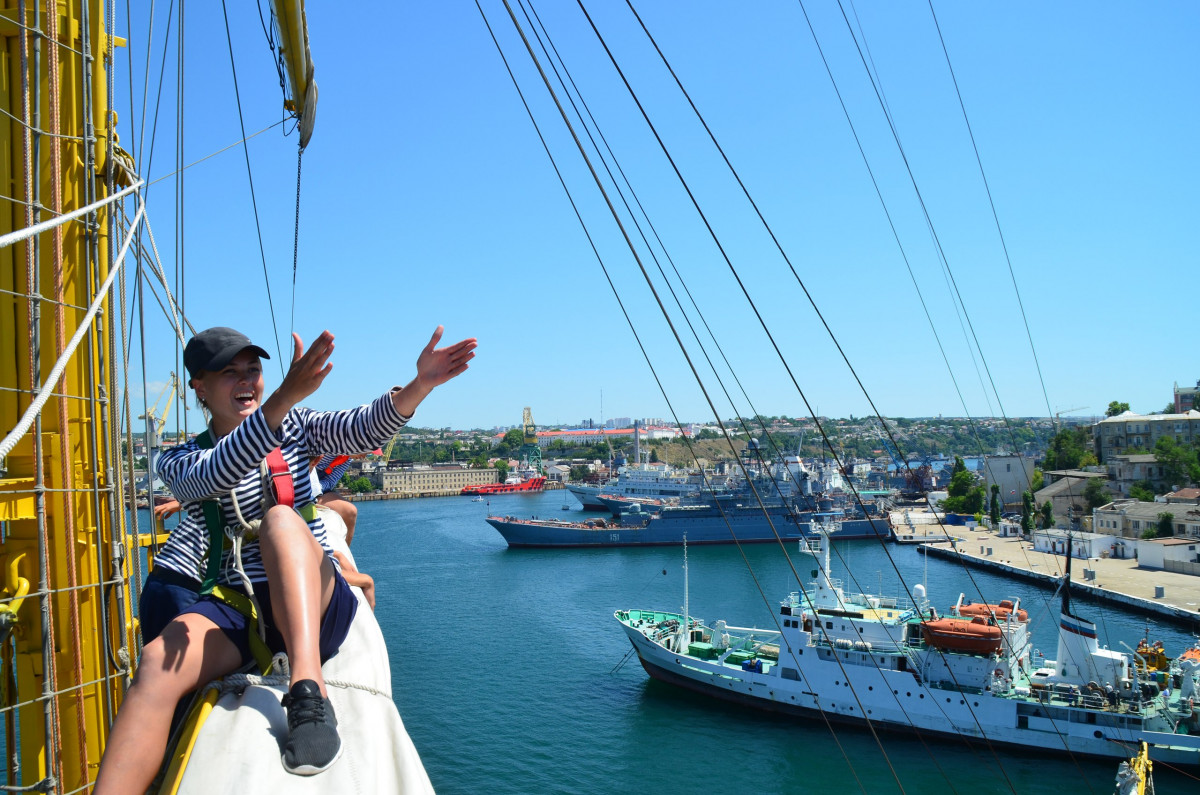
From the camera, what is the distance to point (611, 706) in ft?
40.7

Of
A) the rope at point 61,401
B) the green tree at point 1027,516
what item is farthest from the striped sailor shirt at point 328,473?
the green tree at point 1027,516

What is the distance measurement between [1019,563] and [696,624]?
14.1 m

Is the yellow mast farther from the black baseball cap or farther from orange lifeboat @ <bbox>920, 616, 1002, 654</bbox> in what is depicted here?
orange lifeboat @ <bbox>920, 616, 1002, 654</bbox>

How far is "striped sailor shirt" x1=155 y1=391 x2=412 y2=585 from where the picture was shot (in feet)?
4.60

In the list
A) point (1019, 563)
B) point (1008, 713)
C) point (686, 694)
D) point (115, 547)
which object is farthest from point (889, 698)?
point (1019, 563)

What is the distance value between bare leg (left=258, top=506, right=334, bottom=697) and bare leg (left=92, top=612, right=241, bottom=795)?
116 millimetres

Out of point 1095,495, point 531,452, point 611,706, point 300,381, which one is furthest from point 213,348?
point 531,452

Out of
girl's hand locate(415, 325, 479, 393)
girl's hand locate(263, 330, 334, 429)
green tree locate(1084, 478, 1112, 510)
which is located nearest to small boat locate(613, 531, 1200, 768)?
girl's hand locate(415, 325, 479, 393)

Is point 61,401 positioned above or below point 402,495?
above

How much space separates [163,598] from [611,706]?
11.9 m

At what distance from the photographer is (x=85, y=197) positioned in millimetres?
2316

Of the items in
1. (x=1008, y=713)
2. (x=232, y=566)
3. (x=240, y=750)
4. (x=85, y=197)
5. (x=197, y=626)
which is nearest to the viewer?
(x=240, y=750)

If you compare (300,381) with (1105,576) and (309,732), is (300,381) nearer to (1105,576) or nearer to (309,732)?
(309,732)

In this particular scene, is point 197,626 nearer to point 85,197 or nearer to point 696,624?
point 85,197
